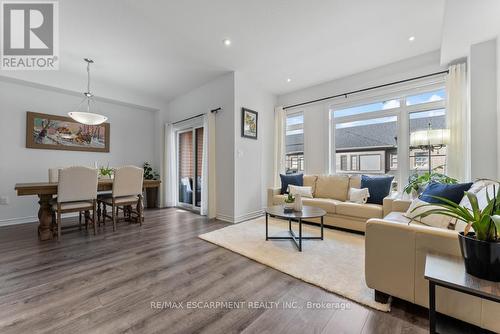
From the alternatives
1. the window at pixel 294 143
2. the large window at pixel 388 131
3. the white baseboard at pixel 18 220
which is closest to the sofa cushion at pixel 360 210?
the large window at pixel 388 131

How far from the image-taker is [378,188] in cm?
335

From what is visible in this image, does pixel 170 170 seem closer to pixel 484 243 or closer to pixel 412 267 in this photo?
pixel 412 267

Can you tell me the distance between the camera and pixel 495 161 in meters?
2.58

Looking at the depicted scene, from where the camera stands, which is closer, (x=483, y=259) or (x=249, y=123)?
(x=483, y=259)

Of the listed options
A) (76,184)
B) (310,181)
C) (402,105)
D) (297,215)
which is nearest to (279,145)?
(310,181)

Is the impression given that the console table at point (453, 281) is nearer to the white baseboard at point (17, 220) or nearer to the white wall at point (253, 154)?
the white wall at point (253, 154)

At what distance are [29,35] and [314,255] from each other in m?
4.57

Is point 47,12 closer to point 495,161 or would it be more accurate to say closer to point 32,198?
point 32,198

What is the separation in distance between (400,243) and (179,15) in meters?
3.15

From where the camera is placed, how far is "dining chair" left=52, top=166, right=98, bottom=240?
2.94 m

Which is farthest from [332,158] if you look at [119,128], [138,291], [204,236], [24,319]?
[119,128]

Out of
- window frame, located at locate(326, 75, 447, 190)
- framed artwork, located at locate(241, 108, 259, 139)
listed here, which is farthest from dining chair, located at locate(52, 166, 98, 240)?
window frame, located at locate(326, 75, 447, 190)

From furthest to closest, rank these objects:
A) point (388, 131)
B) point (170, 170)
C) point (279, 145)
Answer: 1. point (170, 170)
2. point (279, 145)
3. point (388, 131)

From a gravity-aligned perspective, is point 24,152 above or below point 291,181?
above
